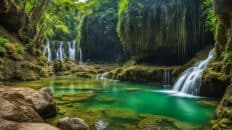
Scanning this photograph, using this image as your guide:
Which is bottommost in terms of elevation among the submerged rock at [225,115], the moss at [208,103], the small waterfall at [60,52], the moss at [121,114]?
the moss at [208,103]

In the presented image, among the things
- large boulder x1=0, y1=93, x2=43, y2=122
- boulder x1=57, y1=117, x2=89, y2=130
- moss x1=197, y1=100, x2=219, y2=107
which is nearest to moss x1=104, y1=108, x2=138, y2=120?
boulder x1=57, y1=117, x2=89, y2=130

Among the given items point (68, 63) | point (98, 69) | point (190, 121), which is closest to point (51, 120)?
point (190, 121)

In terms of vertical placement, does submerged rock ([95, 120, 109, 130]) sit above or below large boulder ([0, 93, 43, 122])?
below

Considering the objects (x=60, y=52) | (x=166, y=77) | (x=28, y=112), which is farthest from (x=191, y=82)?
(x=60, y=52)

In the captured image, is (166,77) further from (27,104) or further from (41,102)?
(27,104)

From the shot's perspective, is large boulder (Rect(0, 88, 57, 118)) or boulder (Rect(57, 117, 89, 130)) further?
large boulder (Rect(0, 88, 57, 118))

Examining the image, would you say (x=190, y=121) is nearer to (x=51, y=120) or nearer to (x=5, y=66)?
(x=51, y=120)

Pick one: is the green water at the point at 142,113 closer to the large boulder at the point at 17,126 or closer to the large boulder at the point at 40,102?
the large boulder at the point at 40,102

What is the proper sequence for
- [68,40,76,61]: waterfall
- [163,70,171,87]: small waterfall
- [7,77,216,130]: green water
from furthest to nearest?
[68,40,76,61]: waterfall < [163,70,171,87]: small waterfall < [7,77,216,130]: green water

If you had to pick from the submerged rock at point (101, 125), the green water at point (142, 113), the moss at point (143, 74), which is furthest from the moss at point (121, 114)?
the moss at point (143, 74)

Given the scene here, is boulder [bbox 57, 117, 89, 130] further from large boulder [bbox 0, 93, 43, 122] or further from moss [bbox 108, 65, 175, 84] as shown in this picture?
moss [bbox 108, 65, 175, 84]

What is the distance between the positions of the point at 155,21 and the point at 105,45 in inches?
666

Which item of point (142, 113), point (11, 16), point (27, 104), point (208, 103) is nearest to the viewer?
point (27, 104)

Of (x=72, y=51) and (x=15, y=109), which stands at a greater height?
(x=72, y=51)
